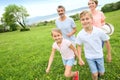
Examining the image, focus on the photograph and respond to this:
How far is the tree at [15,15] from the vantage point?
297ft

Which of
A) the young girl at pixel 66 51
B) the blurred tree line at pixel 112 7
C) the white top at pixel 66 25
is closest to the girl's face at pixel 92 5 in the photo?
the white top at pixel 66 25

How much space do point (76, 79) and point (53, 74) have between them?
1.88 m

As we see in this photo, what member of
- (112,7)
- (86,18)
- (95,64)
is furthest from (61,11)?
(112,7)

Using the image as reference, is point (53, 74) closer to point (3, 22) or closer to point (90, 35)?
point (90, 35)

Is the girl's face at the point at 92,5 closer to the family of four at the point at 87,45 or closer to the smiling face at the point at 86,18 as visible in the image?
the family of four at the point at 87,45

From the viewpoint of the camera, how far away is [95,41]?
639 cm

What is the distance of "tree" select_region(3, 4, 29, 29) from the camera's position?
297 feet

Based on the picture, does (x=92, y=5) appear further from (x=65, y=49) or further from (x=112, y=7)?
(x=112, y=7)

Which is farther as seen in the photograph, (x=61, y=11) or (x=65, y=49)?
(x=61, y=11)

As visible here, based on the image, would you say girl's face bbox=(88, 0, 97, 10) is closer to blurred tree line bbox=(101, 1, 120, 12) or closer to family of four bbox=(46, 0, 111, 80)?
family of four bbox=(46, 0, 111, 80)

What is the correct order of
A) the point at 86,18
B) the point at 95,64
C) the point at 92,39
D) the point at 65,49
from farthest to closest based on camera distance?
the point at 65,49
the point at 95,64
the point at 92,39
the point at 86,18

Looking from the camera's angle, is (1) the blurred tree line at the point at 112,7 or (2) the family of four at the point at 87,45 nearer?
(2) the family of four at the point at 87,45

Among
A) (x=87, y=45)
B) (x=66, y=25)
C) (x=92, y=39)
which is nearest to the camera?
(x=92, y=39)

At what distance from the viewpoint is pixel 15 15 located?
92812 millimetres
